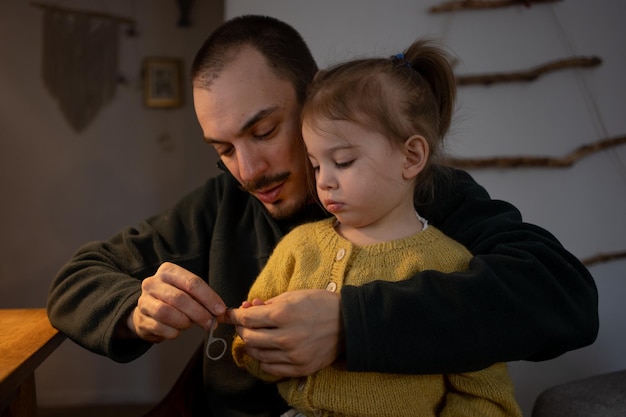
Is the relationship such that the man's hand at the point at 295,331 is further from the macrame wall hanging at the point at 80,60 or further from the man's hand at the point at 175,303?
the macrame wall hanging at the point at 80,60

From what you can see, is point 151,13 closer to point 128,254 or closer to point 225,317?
point 128,254

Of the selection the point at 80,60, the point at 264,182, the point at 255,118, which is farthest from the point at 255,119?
the point at 80,60

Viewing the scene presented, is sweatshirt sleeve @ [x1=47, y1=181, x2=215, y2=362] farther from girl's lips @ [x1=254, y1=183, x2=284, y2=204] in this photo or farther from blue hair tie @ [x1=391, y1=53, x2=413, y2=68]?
blue hair tie @ [x1=391, y1=53, x2=413, y2=68]

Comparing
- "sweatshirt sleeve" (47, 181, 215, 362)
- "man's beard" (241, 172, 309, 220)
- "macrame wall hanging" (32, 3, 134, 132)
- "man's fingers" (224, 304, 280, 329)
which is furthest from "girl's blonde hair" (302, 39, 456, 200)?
"macrame wall hanging" (32, 3, 134, 132)

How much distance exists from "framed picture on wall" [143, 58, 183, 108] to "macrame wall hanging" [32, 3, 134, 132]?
154 mm

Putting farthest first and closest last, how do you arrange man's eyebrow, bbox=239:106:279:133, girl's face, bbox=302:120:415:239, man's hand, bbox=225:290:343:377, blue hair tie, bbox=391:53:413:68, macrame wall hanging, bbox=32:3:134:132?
macrame wall hanging, bbox=32:3:134:132 < man's eyebrow, bbox=239:106:279:133 < blue hair tie, bbox=391:53:413:68 < girl's face, bbox=302:120:415:239 < man's hand, bbox=225:290:343:377

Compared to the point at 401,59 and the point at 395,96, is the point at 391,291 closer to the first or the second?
the point at 395,96

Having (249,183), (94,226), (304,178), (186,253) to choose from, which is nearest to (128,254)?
(186,253)

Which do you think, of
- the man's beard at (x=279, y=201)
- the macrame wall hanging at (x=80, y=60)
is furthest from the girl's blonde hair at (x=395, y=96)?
the macrame wall hanging at (x=80, y=60)

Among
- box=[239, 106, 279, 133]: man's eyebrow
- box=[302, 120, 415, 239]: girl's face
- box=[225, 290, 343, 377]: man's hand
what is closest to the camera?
box=[225, 290, 343, 377]: man's hand

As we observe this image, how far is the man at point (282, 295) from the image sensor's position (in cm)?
88

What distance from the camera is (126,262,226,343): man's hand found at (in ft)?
3.12

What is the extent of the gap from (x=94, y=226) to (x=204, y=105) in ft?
5.95

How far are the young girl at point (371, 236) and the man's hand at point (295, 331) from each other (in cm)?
6
